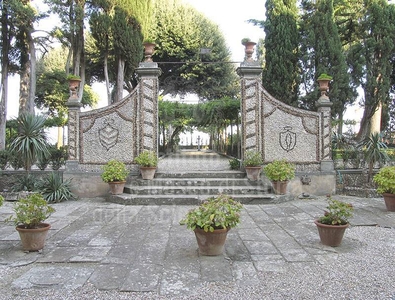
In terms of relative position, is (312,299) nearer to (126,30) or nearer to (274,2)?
(274,2)

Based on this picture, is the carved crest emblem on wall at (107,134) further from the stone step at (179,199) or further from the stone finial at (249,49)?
the stone finial at (249,49)

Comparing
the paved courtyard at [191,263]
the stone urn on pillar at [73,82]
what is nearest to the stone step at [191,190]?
the paved courtyard at [191,263]

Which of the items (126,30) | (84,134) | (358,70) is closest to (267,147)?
(84,134)

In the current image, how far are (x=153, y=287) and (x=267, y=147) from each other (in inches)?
226

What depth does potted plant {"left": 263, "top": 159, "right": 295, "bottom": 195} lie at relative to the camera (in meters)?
7.09

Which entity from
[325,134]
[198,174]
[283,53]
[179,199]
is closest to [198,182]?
[198,174]

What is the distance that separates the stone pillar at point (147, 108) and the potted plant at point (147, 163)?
1.00ft

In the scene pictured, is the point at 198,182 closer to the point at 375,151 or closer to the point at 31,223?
the point at 31,223

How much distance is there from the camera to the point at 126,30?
13.4 metres

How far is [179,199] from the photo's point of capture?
696cm

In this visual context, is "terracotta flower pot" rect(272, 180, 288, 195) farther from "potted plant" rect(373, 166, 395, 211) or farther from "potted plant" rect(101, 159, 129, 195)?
"potted plant" rect(101, 159, 129, 195)

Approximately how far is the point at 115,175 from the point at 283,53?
826cm

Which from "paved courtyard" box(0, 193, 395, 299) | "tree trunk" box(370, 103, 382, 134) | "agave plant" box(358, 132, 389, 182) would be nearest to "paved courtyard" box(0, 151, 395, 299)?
"paved courtyard" box(0, 193, 395, 299)

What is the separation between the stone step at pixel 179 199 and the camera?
6.96m
